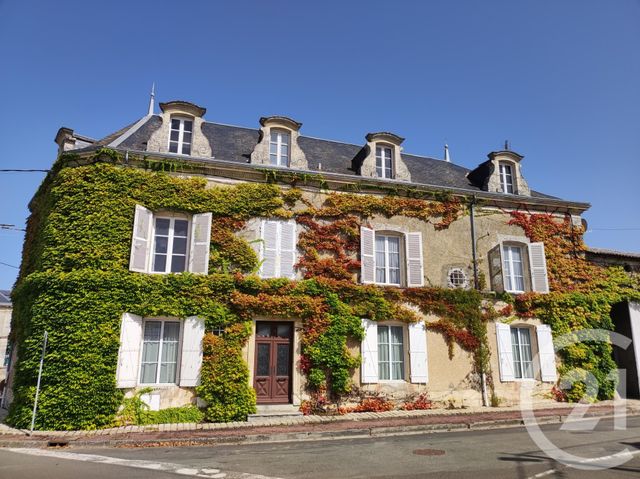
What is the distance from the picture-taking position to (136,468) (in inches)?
251

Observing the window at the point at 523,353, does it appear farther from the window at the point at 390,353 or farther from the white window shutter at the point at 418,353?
the window at the point at 390,353

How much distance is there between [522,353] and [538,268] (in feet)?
9.06

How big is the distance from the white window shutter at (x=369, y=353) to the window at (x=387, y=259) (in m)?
1.48

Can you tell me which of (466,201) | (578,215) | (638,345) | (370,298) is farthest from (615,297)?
(370,298)

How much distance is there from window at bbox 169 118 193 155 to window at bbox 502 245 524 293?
1044cm

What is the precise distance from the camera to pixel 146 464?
6.63m

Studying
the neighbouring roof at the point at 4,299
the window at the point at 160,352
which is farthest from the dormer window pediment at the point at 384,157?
the neighbouring roof at the point at 4,299

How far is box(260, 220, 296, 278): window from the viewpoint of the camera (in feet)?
38.8

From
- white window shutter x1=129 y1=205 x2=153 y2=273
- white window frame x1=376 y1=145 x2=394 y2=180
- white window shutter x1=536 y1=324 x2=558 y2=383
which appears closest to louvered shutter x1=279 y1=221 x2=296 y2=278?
white window shutter x1=129 y1=205 x2=153 y2=273

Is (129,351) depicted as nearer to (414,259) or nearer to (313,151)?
(414,259)

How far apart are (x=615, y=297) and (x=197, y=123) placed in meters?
14.5

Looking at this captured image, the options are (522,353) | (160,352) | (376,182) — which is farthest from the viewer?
(522,353)

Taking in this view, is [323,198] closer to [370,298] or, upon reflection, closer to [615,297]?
[370,298]

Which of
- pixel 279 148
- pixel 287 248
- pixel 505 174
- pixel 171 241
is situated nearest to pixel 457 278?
pixel 505 174
